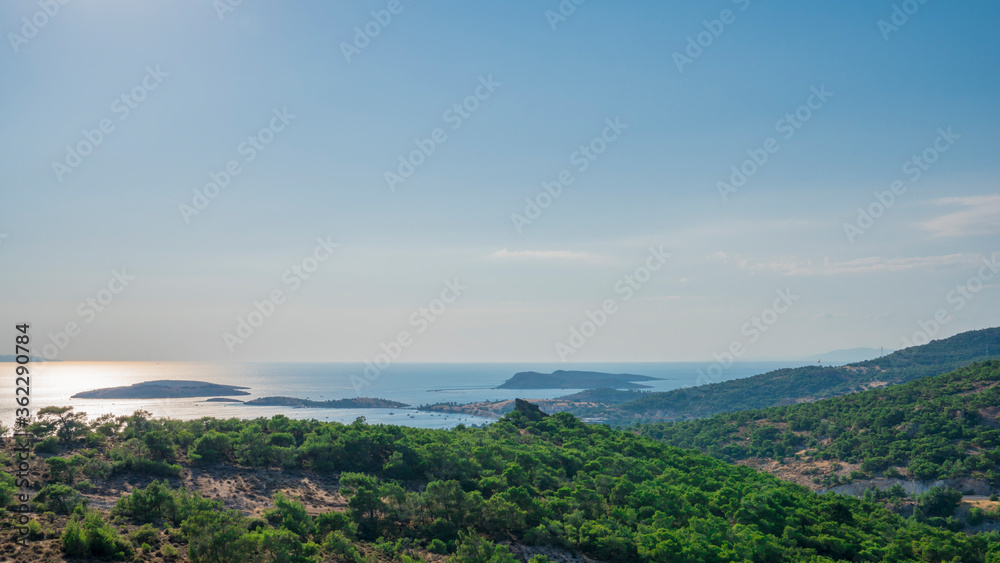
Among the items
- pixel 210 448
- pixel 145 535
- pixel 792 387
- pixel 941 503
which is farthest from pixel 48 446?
pixel 792 387

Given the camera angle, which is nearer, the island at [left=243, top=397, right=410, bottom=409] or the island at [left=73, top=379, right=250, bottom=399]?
the island at [left=73, top=379, right=250, bottom=399]

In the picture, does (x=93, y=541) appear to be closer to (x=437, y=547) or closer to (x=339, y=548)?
(x=339, y=548)

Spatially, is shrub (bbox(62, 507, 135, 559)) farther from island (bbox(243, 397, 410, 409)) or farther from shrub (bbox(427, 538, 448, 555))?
island (bbox(243, 397, 410, 409))

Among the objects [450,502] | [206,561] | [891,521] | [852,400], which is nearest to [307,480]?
[450,502]

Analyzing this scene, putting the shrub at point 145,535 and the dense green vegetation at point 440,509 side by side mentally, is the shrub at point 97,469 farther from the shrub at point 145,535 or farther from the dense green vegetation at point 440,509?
the shrub at point 145,535

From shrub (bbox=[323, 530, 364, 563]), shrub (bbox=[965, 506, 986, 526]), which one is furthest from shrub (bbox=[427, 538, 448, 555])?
shrub (bbox=[965, 506, 986, 526])

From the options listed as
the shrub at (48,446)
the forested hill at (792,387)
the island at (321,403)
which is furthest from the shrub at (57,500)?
the forested hill at (792,387)
